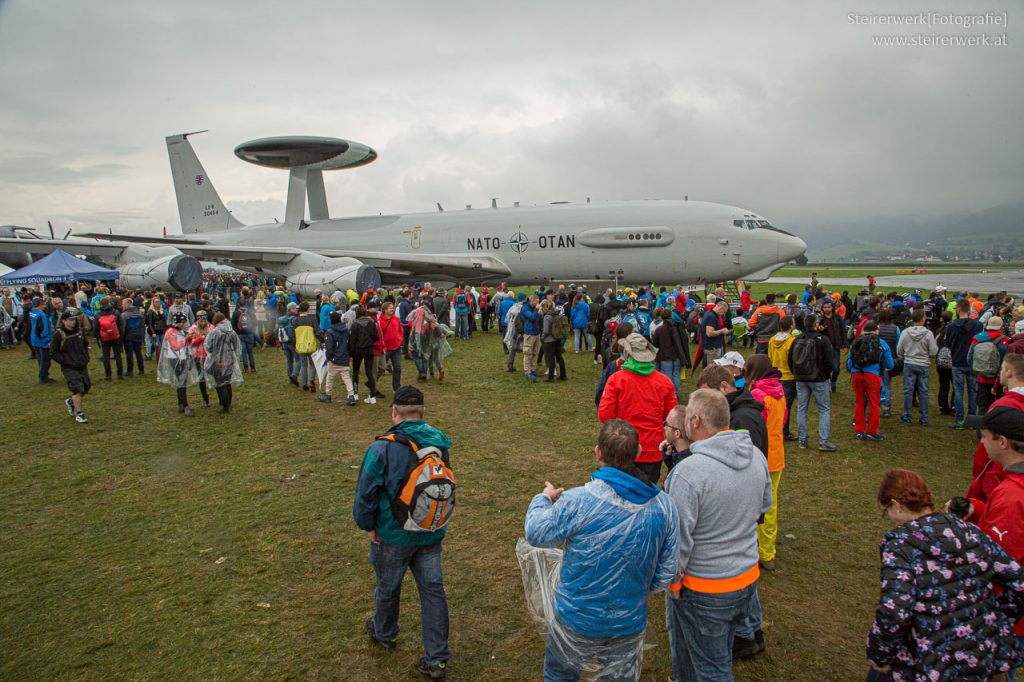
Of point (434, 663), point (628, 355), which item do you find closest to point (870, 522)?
point (628, 355)

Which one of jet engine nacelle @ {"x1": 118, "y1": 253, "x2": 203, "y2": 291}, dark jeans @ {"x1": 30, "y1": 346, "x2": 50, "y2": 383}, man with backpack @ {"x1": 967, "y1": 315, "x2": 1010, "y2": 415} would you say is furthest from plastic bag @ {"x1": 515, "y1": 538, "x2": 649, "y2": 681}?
jet engine nacelle @ {"x1": 118, "y1": 253, "x2": 203, "y2": 291}

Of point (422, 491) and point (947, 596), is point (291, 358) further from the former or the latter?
point (947, 596)

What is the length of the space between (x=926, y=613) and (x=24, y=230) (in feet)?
128

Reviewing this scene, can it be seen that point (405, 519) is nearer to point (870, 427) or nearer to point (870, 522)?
point (870, 522)

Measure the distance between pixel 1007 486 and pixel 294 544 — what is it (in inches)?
204

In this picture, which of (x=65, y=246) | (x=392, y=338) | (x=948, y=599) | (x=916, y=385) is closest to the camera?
(x=948, y=599)

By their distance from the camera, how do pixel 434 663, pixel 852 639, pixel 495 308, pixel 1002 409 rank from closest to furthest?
pixel 1002 409 < pixel 434 663 < pixel 852 639 < pixel 495 308

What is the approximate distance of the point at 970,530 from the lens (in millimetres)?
2260

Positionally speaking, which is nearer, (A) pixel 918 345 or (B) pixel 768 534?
(B) pixel 768 534

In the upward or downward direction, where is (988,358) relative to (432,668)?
upward

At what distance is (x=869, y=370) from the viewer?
24.9 feet

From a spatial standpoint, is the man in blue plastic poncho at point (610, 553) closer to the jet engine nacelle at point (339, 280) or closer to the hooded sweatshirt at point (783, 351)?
the hooded sweatshirt at point (783, 351)

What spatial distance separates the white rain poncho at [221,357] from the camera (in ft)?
28.9

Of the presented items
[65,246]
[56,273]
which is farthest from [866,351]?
[65,246]
